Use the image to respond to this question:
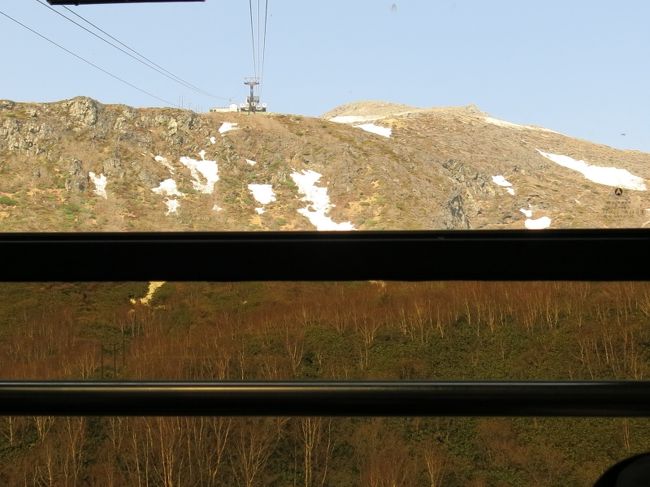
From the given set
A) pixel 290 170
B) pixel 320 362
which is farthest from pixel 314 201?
pixel 320 362

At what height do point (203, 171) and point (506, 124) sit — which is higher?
point (506, 124)

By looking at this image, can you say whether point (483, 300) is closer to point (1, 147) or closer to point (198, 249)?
point (198, 249)

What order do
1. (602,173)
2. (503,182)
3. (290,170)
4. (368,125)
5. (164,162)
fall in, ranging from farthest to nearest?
1. (368,125)
2. (164,162)
3. (290,170)
4. (503,182)
5. (602,173)

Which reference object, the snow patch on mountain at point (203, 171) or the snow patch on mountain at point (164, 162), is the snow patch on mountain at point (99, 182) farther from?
the snow patch on mountain at point (203, 171)

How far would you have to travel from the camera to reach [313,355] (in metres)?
0.98

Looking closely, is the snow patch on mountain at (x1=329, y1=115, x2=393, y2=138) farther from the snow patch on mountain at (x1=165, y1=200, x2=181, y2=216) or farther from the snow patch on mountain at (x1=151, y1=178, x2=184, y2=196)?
the snow patch on mountain at (x1=165, y1=200, x2=181, y2=216)

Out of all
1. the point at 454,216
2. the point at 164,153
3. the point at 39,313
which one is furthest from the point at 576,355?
the point at 164,153

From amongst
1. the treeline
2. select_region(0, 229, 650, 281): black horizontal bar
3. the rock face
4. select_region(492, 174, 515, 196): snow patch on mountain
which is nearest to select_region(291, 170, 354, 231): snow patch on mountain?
the rock face

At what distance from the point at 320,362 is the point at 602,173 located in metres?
25.3

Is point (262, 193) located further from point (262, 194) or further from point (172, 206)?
point (172, 206)

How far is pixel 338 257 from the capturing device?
2.76 feet

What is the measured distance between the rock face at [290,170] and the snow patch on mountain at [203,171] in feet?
0.26

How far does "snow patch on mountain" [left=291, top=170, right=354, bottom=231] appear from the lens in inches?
915

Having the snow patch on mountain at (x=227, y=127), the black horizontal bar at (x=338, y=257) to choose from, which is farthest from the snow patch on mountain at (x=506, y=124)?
the black horizontal bar at (x=338, y=257)
